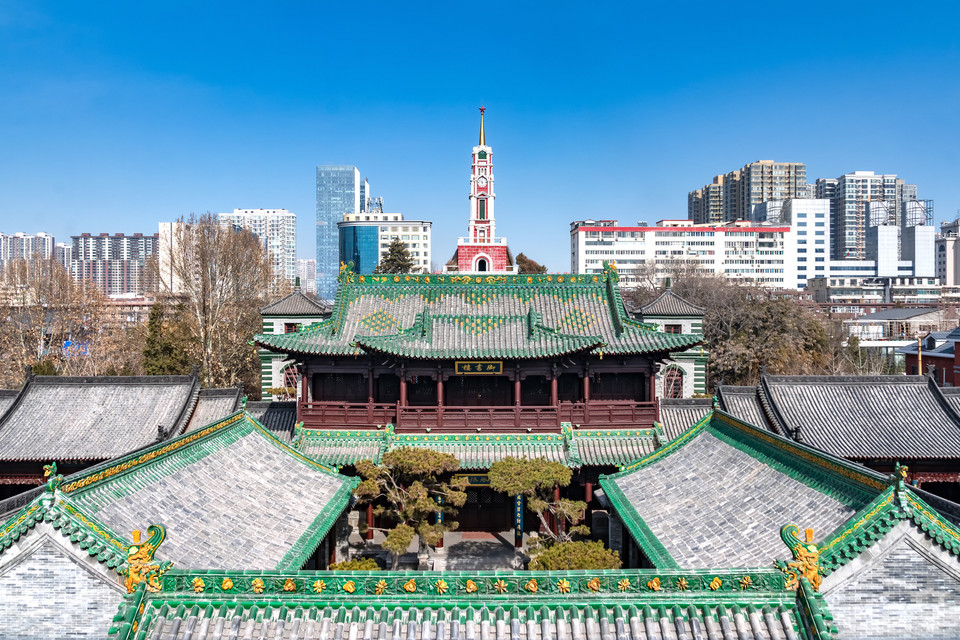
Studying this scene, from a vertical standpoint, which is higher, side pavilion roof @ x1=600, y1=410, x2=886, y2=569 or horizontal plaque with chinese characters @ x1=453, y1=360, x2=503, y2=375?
horizontal plaque with chinese characters @ x1=453, y1=360, x2=503, y2=375

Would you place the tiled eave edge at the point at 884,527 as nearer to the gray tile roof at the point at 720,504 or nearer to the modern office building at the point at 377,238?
the gray tile roof at the point at 720,504

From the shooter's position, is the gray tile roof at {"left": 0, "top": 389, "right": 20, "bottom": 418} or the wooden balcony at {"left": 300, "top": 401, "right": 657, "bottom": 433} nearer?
the wooden balcony at {"left": 300, "top": 401, "right": 657, "bottom": 433}

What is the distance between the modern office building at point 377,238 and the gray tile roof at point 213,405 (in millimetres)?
120216

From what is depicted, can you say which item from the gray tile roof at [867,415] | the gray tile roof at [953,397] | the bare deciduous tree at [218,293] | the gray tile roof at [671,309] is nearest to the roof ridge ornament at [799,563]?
the gray tile roof at [867,415]

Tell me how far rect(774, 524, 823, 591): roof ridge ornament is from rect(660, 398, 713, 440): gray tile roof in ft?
61.6

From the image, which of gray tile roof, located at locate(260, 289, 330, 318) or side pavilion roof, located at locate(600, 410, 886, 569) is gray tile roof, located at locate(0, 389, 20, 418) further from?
side pavilion roof, located at locate(600, 410, 886, 569)

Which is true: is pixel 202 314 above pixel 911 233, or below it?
below

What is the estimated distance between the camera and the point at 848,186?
155125 mm

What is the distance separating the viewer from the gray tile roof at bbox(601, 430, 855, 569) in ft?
34.8

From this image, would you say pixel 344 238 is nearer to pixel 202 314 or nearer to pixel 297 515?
pixel 202 314

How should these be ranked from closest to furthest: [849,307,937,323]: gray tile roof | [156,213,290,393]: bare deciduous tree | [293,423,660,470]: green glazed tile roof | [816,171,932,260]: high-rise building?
1. [293,423,660,470]: green glazed tile roof
2. [156,213,290,393]: bare deciduous tree
3. [849,307,937,323]: gray tile roof
4. [816,171,932,260]: high-rise building

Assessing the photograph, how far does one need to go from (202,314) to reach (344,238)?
Result: 4299 inches

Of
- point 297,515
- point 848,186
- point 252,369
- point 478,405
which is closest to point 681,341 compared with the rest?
point 478,405

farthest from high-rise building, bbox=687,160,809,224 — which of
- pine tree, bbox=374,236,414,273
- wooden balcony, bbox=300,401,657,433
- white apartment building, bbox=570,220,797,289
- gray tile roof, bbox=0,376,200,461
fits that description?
gray tile roof, bbox=0,376,200,461
